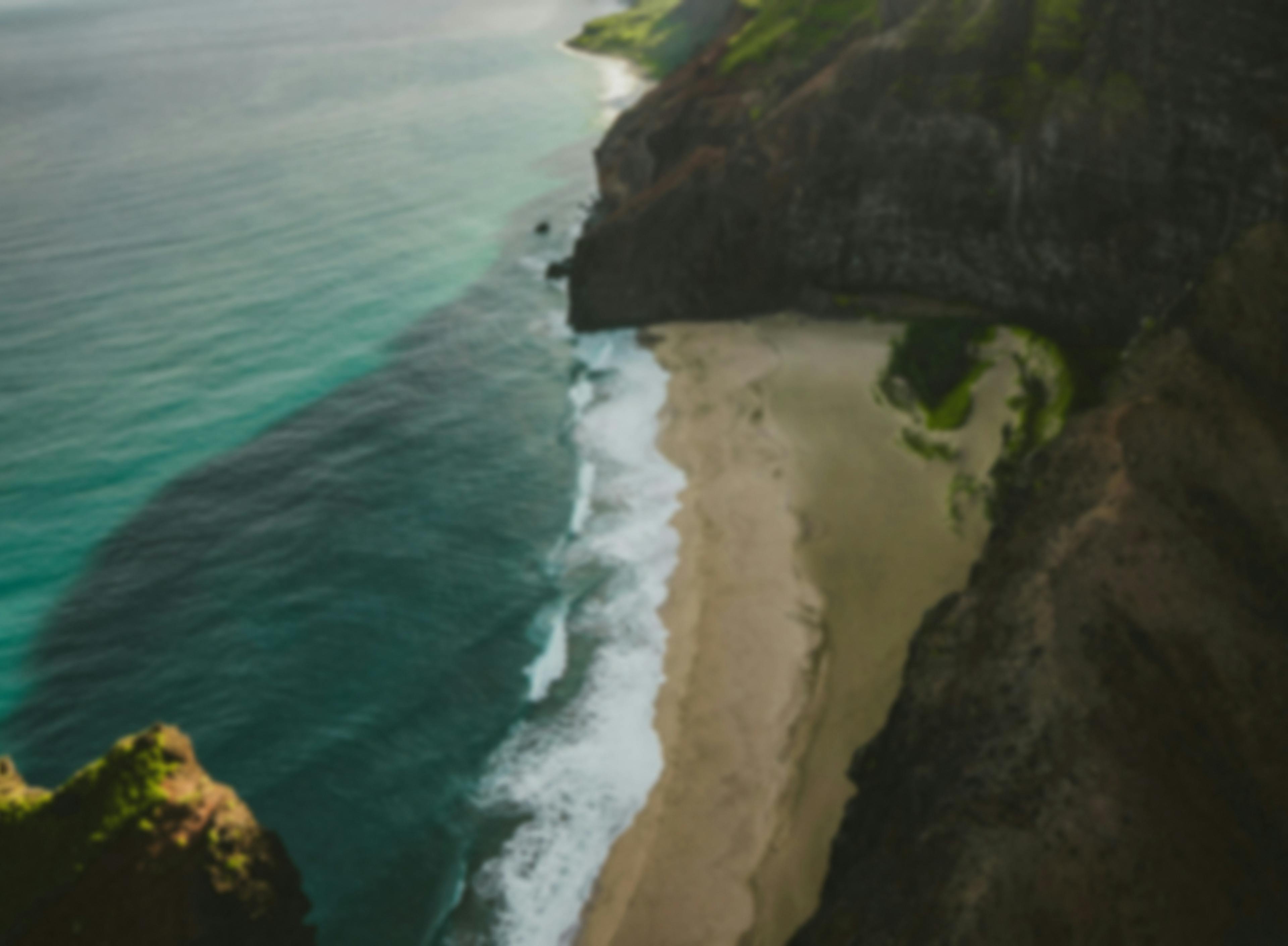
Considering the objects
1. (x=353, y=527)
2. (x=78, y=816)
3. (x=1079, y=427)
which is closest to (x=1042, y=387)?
(x=1079, y=427)

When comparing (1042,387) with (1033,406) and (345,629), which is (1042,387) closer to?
(1033,406)

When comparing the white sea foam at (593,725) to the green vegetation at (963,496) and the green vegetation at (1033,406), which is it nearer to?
the green vegetation at (963,496)

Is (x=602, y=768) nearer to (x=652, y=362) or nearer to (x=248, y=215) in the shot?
(x=652, y=362)

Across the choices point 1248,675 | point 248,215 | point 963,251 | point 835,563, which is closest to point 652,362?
point 963,251

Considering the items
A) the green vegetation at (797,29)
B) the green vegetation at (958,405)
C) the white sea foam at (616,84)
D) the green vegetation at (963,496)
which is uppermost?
the green vegetation at (797,29)

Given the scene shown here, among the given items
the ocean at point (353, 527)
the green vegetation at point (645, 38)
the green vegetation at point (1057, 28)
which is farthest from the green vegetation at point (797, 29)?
the green vegetation at point (645, 38)

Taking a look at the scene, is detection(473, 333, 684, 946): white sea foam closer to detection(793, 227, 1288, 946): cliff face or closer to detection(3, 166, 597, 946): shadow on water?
detection(3, 166, 597, 946): shadow on water
